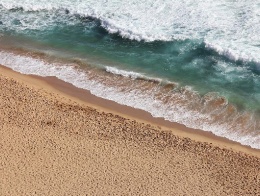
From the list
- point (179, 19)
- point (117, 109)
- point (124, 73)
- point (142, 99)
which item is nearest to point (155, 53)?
point (124, 73)

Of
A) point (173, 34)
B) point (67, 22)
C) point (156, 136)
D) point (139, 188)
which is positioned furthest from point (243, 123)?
point (67, 22)

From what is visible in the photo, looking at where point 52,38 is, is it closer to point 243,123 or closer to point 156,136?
point 156,136

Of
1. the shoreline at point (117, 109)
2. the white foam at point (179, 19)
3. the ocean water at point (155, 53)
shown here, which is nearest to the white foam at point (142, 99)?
the ocean water at point (155, 53)

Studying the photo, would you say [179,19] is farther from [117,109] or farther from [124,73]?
[117,109]

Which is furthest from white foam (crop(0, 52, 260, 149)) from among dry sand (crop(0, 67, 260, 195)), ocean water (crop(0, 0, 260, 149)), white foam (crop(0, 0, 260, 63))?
white foam (crop(0, 0, 260, 63))

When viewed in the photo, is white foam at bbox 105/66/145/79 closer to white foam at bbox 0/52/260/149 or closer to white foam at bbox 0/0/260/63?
white foam at bbox 0/52/260/149

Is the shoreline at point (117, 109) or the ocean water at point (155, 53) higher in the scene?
the ocean water at point (155, 53)

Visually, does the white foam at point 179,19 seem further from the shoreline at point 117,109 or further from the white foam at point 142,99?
the shoreline at point 117,109
